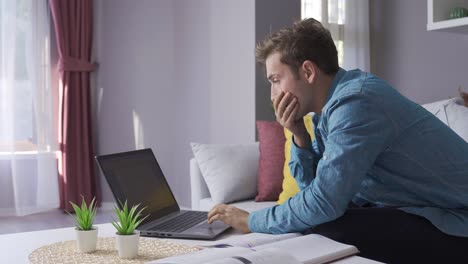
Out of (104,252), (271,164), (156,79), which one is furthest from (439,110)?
(156,79)

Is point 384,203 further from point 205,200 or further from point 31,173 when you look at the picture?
point 31,173

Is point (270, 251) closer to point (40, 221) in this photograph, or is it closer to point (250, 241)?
point (250, 241)

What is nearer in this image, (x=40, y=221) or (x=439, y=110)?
(x=439, y=110)

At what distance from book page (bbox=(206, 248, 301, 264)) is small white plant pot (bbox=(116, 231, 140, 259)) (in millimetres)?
353

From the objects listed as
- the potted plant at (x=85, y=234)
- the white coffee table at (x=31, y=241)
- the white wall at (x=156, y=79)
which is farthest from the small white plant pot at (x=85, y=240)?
the white wall at (x=156, y=79)

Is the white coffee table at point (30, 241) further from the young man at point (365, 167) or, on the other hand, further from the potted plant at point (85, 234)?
the young man at point (365, 167)

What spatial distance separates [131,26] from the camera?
486cm

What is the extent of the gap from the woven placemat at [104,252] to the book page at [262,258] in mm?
334

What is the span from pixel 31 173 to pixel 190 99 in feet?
4.67

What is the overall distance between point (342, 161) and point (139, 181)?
640 mm

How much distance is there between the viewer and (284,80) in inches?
55.6

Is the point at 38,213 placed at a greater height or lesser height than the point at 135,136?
lesser

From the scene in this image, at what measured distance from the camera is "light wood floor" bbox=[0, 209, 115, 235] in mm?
4113

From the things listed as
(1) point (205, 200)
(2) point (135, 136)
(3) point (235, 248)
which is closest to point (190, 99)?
(2) point (135, 136)
